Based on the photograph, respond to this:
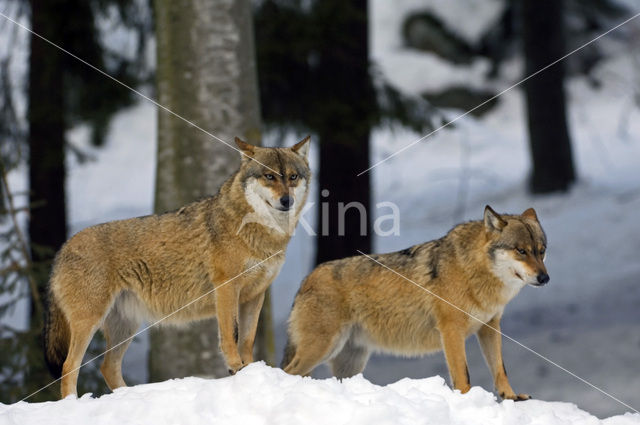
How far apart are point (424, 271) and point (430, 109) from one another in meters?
5.88

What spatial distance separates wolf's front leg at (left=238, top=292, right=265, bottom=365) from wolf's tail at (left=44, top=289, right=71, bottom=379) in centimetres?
125

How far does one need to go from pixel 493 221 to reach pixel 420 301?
91 cm

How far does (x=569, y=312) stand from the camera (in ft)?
41.4

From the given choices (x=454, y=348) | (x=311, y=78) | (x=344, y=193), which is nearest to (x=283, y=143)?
(x=311, y=78)

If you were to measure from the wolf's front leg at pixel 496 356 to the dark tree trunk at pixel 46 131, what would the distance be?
7.20 metres

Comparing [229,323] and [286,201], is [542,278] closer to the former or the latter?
[286,201]

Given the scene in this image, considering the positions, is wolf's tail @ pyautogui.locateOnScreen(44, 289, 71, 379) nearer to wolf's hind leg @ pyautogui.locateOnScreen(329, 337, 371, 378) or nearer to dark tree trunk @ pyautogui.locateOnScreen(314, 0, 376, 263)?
wolf's hind leg @ pyautogui.locateOnScreen(329, 337, 371, 378)

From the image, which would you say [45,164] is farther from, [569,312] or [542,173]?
[542,173]

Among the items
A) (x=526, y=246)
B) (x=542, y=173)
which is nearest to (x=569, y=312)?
(x=542, y=173)

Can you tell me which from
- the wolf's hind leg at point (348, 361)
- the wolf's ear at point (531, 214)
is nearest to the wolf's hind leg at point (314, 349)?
the wolf's hind leg at point (348, 361)

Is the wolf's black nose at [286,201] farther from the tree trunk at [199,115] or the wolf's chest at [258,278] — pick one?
the tree trunk at [199,115]

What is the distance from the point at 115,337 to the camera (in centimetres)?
589

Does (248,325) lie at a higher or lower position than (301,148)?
lower

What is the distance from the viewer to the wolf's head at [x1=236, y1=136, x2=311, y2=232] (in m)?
5.46
